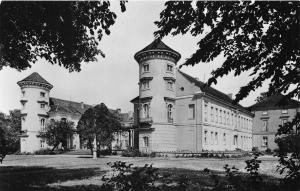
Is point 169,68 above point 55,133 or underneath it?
above

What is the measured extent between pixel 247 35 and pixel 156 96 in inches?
1355

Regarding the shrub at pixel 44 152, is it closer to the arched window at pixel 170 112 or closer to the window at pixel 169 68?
the arched window at pixel 170 112

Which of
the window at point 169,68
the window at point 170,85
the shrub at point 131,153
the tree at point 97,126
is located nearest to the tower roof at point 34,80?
the tree at point 97,126

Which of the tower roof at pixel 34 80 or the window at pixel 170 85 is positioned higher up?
the tower roof at pixel 34 80

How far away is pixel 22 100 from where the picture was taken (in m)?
53.8

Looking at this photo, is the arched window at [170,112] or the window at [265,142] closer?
the arched window at [170,112]

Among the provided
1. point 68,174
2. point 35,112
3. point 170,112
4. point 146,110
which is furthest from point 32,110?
point 68,174

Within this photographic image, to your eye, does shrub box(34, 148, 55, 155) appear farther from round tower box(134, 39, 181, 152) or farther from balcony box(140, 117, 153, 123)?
balcony box(140, 117, 153, 123)

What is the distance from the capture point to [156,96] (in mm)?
39938

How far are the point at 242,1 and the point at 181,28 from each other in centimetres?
120

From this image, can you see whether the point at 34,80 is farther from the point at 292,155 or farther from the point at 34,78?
the point at 292,155

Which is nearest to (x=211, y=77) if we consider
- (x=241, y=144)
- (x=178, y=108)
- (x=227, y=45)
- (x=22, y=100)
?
(x=227, y=45)

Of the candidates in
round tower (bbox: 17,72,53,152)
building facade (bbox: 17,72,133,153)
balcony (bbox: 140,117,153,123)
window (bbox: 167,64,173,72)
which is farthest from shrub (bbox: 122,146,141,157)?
round tower (bbox: 17,72,53,152)

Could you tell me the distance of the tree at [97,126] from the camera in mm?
33594
